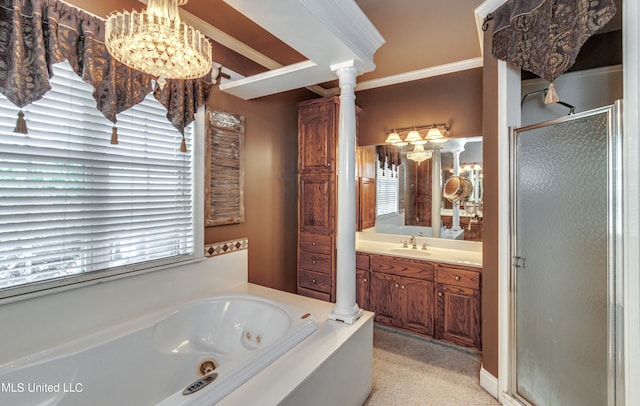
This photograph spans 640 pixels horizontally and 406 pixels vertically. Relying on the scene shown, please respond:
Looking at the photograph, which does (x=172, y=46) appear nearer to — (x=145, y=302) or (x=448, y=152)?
(x=145, y=302)

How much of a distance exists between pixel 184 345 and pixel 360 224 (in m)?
2.09

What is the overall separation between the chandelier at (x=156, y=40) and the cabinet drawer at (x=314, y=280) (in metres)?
2.22

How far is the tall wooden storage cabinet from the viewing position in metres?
2.88

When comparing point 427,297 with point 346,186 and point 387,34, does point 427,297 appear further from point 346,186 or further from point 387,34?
point 387,34

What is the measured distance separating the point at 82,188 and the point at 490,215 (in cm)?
252

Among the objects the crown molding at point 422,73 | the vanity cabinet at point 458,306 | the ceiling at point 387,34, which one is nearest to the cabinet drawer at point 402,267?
the vanity cabinet at point 458,306

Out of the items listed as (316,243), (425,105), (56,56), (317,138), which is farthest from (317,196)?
(56,56)

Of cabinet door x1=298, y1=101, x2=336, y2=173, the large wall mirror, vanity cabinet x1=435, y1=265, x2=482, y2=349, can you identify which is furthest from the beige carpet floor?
cabinet door x1=298, y1=101, x2=336, y2=173

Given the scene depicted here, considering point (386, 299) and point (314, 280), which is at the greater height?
point (314, 280)

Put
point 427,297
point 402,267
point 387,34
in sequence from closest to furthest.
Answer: point 387,34, point 427,297, point 402,267

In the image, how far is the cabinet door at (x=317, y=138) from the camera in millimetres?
2883

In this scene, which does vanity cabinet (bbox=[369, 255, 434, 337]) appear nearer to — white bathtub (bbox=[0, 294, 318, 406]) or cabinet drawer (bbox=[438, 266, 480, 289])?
cabinet drawer (bbox=[438, 266, 480, 289])

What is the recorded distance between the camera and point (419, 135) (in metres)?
3.04

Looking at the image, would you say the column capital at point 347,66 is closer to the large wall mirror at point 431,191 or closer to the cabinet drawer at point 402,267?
the large wall mirror at point 431,191
